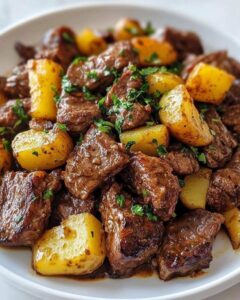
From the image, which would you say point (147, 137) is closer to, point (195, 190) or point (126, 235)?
point (195, 190)

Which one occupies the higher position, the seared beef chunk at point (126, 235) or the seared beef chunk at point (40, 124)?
the seared beef chunk at point (40, 124)

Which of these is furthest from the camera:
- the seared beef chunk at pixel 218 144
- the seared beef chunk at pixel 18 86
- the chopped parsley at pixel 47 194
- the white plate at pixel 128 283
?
the seared beef chunk at pixel 18 86

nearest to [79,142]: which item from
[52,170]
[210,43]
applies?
[52,170]

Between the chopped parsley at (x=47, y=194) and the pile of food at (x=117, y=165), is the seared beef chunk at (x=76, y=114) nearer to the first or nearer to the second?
the pile of food at (x=117, y=165)

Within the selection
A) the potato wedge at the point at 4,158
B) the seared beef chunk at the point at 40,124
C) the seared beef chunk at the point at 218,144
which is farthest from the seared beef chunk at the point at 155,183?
the potato wedge at the point at 4,158

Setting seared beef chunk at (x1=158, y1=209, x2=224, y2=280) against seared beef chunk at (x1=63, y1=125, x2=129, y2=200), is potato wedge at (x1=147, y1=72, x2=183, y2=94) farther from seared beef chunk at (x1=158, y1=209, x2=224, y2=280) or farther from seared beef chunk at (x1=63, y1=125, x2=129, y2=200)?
seared beef chunk at (x1=158, y1=209, x2=224, y2=280)

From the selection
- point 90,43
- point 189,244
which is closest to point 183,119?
point 189,244

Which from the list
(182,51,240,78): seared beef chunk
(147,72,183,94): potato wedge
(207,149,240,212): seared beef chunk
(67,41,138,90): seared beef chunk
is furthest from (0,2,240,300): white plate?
(182,51,240,78): seared beef chunk
